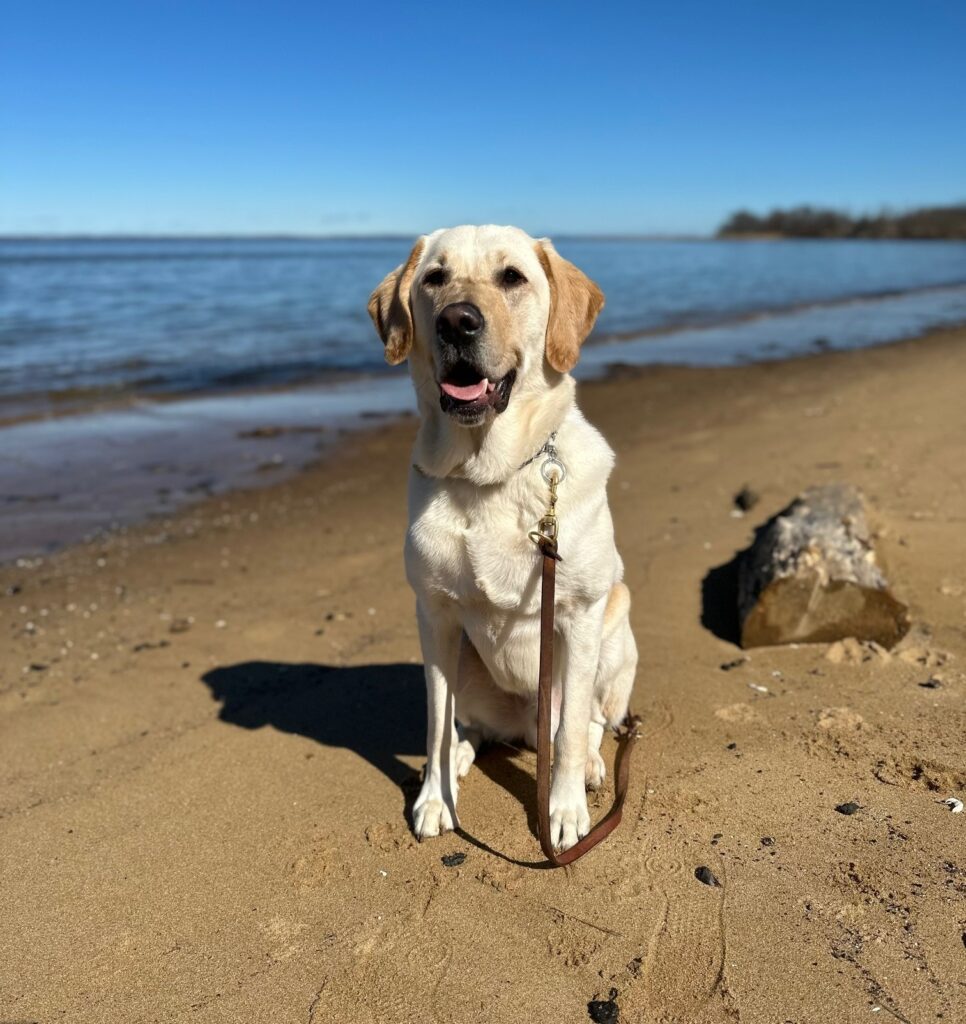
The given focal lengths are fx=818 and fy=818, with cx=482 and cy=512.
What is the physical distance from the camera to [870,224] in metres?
96.1

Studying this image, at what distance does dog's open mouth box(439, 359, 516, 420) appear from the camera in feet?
9.66

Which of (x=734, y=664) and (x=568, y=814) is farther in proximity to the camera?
(x=734, y=664)

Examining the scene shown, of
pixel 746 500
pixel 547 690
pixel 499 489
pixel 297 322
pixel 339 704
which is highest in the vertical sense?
pixel 499 489

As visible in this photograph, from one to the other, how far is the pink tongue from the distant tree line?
8714 cm

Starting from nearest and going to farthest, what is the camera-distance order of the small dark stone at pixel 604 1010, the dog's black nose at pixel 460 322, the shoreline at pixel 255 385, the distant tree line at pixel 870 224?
the small dark stone at pixel 604 1010
the dog's black nose at pixel 460 322
the shoreline at pixel 255 385
the distant tree line at pixel 870 224

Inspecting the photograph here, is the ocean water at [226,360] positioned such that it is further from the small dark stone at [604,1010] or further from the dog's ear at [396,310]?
the small dark stone at [604,1010]

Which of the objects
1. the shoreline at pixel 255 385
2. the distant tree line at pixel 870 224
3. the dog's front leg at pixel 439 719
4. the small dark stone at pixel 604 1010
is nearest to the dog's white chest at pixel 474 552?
the dog's front leg at pixel 439 719

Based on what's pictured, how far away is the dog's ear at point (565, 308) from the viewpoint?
3.17 metres

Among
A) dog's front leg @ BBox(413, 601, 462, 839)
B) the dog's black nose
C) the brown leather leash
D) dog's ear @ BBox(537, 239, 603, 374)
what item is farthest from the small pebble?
the dog's black nose

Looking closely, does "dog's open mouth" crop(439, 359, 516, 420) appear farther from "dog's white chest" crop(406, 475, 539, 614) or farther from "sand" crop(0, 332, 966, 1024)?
"sand" crop(0, 332, 966, 1024)

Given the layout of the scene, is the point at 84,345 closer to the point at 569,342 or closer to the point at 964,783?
the point at 569,342

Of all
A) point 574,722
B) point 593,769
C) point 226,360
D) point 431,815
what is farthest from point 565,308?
point 226,360

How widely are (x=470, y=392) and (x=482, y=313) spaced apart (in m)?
0.28

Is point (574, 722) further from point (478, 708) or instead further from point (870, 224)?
point (870, 224)
